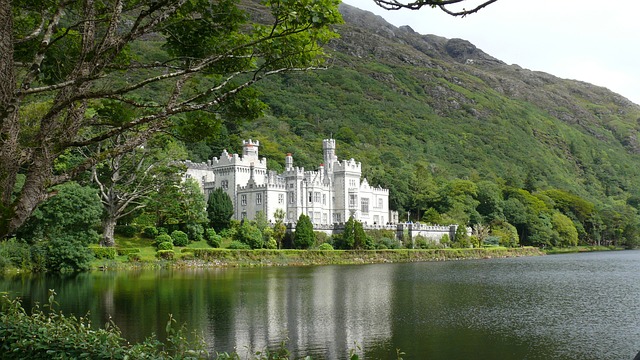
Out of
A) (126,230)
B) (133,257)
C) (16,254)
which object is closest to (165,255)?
(133,257)

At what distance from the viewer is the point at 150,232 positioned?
56.2 m

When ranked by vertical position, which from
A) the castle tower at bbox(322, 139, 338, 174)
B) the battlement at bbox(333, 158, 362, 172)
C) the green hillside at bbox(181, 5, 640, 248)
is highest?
the green hillside at bbox(181, 5, 640, 248)

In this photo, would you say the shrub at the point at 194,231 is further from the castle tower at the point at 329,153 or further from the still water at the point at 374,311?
the castle tower at the point at 329,153

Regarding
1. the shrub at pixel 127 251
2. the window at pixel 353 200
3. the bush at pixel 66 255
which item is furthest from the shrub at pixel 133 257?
the window at pixel 353 200

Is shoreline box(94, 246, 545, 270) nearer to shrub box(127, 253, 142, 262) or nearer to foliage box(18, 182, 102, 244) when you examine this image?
shrub box(127, 253, 142, 262)

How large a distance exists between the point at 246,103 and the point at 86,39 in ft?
9.26

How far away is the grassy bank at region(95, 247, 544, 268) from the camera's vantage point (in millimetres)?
48125

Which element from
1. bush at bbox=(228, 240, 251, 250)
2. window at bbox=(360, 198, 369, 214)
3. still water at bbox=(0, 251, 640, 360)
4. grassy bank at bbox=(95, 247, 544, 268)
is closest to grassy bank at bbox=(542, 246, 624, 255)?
grassy bank at bbox=(95, 247, 544, 268)

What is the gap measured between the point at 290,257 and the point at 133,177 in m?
15.0

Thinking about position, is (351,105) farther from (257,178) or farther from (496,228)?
(257,178)

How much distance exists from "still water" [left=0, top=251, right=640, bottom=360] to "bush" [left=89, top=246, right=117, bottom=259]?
6.70 meters

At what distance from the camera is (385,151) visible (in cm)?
12850

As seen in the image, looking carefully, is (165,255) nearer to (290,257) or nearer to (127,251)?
(127,251)

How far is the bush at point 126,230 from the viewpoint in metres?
56.0
